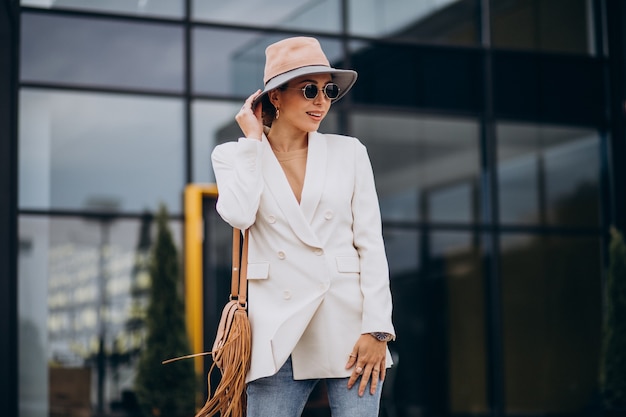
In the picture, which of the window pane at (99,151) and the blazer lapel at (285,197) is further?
the window pane at (99,151)

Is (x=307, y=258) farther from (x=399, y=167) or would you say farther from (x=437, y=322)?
(x=437, y=322)

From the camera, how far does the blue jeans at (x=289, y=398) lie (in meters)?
2.91

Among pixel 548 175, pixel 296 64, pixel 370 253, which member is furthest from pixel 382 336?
pixel 548 175

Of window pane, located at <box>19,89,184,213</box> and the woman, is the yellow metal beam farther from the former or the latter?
the woman

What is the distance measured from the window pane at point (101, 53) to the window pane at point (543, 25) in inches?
132

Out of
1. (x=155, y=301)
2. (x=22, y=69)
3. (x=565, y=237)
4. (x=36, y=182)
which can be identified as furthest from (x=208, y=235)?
(x=565, y=237)

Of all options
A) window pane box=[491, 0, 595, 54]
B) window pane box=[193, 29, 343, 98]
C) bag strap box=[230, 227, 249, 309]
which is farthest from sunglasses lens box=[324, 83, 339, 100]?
window pane box=[491, 0, 595, 54]

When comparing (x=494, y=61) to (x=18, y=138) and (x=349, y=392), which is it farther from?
(x=349, y=392)

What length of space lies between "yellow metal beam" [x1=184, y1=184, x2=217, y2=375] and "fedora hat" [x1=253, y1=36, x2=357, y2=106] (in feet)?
19.8

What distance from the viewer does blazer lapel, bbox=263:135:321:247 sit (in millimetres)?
2922

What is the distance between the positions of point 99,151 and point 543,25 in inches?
189

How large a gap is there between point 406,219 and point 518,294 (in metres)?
1.42

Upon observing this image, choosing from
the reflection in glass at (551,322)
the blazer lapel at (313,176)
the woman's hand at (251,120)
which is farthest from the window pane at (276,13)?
the blazer lapel at (313,176)

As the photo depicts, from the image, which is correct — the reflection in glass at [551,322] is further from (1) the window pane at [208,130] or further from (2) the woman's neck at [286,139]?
(2) the woman's neck at [286,139]
